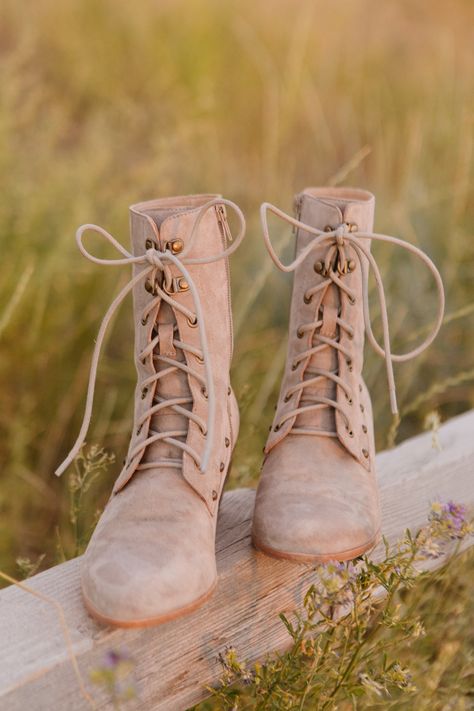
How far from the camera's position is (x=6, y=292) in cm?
195

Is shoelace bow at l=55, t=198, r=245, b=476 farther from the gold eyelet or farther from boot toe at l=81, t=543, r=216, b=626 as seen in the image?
boot toe at l=81, t=543, r=216, b=626

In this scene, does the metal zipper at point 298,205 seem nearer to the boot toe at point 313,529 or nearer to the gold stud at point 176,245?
the gold stud at point 176,245

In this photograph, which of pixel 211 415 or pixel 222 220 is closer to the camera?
pixel 211 415

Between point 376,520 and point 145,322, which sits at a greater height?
point 145,322

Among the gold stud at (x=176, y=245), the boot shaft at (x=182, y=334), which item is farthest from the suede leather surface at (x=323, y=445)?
the gold stud at (x=176, y=245)

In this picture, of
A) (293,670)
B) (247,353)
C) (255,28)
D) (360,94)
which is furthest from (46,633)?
(255,28)

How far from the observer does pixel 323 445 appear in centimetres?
118

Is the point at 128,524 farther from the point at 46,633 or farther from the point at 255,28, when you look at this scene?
the point at 255,28

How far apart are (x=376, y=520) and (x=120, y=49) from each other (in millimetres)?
3860

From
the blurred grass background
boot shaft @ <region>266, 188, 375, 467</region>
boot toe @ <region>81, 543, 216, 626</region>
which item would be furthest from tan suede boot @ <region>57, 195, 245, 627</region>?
the blurred grass background

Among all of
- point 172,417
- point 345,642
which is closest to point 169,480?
point 172,417

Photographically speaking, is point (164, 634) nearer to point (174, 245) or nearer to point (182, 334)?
point (182, 334)

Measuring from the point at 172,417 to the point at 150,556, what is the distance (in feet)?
0.76

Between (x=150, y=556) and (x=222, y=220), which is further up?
(x=222, y=220)
